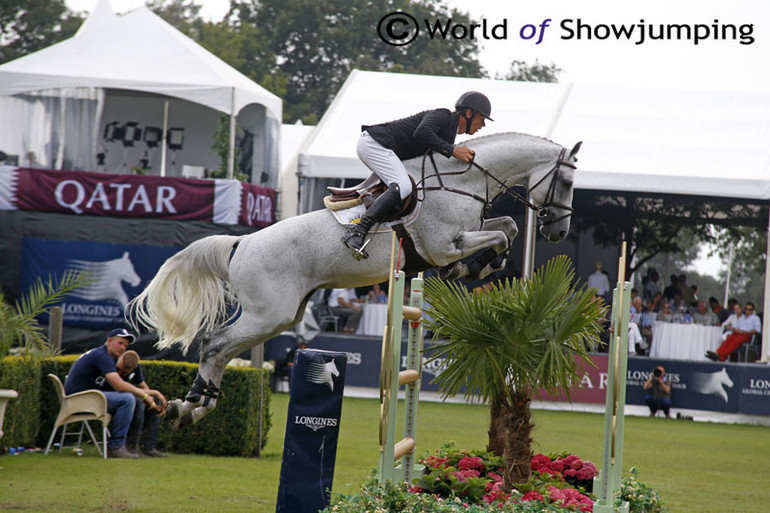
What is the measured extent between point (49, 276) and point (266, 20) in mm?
31631

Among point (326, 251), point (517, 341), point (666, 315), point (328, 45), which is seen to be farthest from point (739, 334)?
point (328, 45)

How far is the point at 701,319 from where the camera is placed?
54.5 ft

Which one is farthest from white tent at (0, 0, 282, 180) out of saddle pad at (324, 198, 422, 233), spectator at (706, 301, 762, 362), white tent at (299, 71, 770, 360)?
saddle pad at (324, 198, 422, 233)

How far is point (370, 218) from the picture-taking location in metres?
5.41

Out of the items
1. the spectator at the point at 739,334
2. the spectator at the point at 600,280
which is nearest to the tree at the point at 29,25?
the spectator at the point at 600,280

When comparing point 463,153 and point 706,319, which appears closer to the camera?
point 463,153

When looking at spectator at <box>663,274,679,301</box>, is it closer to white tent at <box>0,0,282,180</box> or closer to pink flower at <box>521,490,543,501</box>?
white tent at <box>0,0,282,180</box>

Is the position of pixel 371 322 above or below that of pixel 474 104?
below

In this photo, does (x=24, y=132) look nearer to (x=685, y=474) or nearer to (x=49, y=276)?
(x=49, y=276)

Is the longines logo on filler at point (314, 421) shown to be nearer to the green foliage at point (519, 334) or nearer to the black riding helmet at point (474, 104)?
the green foliage at point (519, 334)

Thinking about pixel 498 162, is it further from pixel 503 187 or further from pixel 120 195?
pixel 120 195

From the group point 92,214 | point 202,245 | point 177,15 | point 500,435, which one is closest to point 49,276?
point 92,214

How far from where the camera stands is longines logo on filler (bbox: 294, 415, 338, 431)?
19.8ft

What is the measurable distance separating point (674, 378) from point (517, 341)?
38.3ft
